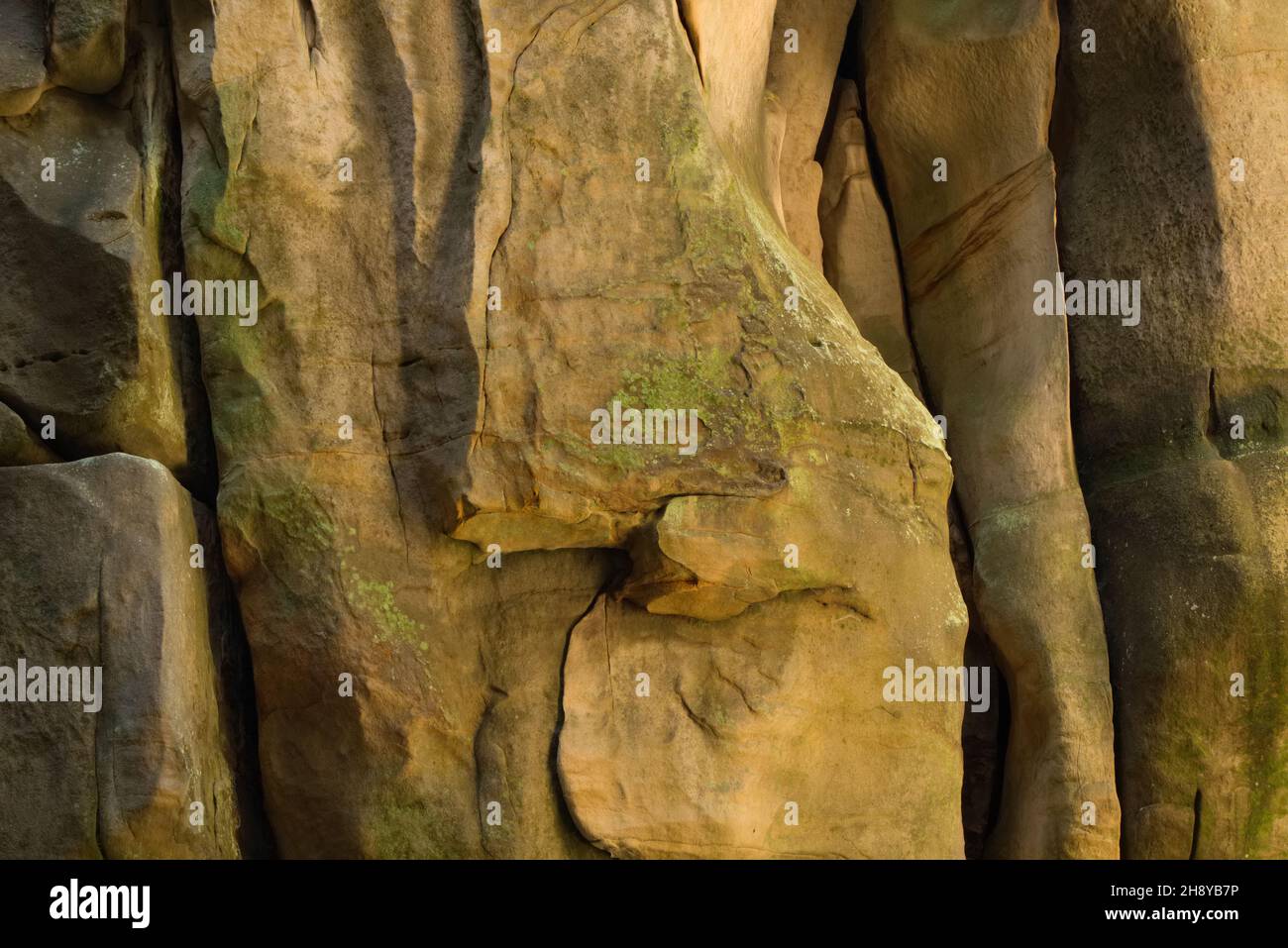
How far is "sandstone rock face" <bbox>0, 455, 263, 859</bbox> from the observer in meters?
6.43

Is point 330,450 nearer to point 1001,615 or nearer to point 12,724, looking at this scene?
point 12,724

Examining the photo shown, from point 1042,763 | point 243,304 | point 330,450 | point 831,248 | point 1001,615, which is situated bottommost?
point 1042,763

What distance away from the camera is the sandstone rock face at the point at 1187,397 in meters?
7.82

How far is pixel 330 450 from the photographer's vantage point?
691cm

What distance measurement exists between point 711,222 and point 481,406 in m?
1.03

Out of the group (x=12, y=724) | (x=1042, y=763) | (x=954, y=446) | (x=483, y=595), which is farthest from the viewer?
(x=954, y=446)

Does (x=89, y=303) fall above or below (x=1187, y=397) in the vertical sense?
above

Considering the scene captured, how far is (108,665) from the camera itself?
6527mm

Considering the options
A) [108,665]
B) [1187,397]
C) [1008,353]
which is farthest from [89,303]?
[1187,397]

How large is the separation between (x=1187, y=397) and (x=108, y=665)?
4.19 meters

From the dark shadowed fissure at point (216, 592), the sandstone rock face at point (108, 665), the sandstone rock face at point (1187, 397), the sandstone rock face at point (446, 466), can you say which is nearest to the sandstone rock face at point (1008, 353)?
the sandstone rock face at point (1187, 397)

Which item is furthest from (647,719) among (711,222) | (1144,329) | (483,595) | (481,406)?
(1144,329)

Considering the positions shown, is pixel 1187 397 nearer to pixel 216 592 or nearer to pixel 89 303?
pixel 216 592

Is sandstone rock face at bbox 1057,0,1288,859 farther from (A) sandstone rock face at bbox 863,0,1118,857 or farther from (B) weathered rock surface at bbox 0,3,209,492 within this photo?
(B) weathered rock surface at bbox 0,3,209,492
